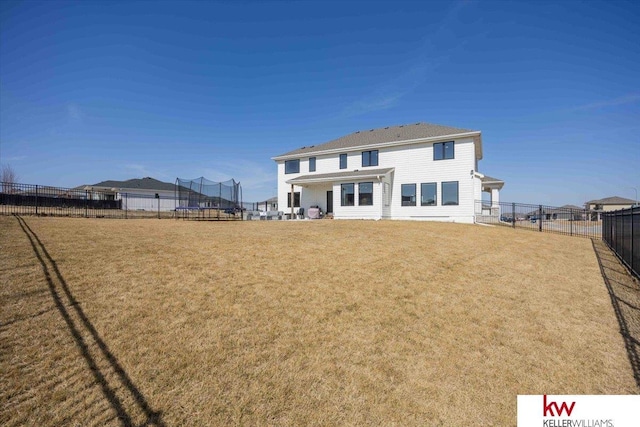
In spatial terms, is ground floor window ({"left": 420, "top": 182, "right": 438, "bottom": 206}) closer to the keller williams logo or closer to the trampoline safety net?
the trampoline safety net

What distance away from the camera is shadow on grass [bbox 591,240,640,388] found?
5.11 m

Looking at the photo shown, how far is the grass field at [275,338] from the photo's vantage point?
3186 mm

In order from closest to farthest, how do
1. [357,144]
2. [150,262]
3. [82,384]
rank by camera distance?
1. [82,384]
2. [150,262]
3. [357,144]

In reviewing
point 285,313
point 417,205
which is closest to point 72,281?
point 285,313

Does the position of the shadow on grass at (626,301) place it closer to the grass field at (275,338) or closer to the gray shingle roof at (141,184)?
the grass field at (275,338)

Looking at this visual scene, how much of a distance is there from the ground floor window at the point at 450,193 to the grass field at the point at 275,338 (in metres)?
12.6

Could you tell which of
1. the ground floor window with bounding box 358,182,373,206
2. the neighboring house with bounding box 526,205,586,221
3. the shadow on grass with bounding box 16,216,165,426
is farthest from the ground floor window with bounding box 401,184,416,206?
the shadow on grass with bounding box 16,216,165,426

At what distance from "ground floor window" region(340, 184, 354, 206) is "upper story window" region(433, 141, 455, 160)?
6.57m

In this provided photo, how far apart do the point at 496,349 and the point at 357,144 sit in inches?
858

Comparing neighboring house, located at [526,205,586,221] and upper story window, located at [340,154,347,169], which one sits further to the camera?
upper story window, located at [340,154,347,169]

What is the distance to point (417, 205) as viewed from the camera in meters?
21.7

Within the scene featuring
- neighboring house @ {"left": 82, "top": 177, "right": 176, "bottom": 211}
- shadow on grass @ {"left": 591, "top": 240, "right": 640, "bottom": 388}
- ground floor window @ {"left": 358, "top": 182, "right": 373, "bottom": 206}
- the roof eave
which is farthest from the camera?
neighboring house @ {"left": 82, "top": 177, "right": 176, "bottom": 211}

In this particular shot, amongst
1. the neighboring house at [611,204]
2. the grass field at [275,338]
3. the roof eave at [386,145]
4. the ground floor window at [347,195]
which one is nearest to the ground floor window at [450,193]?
the roof eave at [386,145]

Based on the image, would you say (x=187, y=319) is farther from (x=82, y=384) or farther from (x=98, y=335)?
(x=82, y=384)
